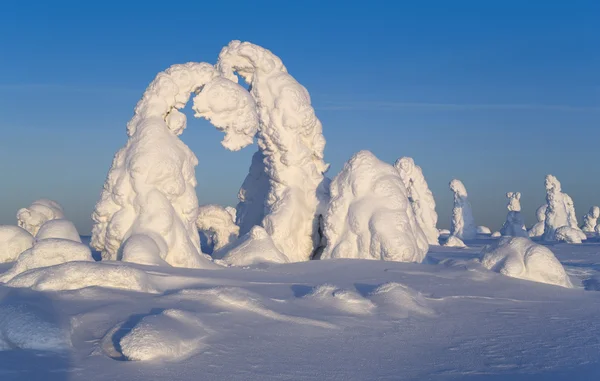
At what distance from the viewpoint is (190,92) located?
534 inches

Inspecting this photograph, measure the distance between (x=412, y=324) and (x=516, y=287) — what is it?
3935mm

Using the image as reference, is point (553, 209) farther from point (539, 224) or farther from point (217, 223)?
point (217, 223)

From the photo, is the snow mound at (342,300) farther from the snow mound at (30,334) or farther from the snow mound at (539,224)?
the snow mound at (539,224)

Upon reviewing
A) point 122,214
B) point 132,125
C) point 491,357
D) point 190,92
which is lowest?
point 491,357

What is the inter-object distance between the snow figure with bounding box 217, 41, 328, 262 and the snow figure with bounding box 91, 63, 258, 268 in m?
2.33

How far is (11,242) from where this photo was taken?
41.6ft

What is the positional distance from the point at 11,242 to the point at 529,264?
1056 centimetres

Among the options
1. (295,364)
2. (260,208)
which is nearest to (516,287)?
(295,364)

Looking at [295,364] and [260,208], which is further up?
[260,208]

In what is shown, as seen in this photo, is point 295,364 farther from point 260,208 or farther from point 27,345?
point 260,208

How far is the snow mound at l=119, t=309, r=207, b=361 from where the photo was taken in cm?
527

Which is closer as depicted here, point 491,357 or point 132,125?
point 491,357

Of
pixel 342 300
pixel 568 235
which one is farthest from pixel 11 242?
pixel 568 235

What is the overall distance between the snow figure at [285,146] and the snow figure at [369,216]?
1.29 meters
